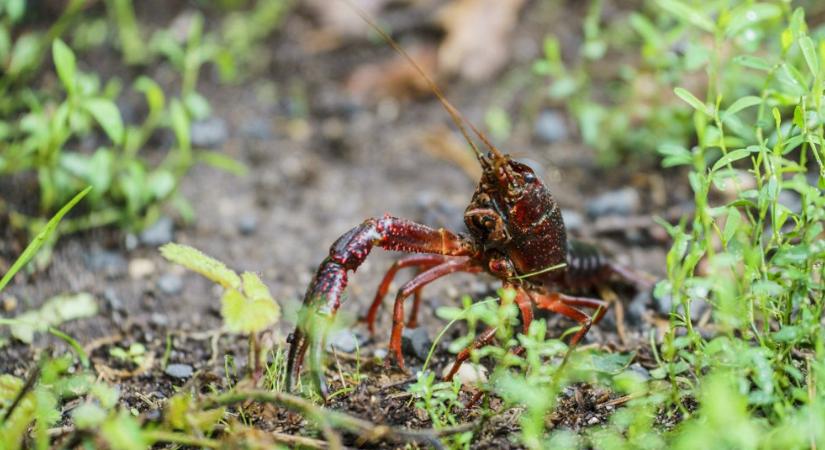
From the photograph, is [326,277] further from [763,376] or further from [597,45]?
[597,45]

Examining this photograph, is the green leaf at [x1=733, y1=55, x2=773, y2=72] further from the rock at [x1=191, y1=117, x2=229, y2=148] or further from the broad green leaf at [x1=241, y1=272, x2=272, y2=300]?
the rock at [x1=191, y1=117, x2=229, y2=148]

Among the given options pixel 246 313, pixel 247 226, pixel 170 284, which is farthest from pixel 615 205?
pixel 246 313

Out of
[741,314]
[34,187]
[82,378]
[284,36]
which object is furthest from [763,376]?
[284,36]

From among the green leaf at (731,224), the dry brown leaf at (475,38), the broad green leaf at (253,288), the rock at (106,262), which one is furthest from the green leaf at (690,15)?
the rock at (106,262)

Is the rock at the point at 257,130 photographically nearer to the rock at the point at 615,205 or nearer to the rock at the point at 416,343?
the rock at the point at 615,205

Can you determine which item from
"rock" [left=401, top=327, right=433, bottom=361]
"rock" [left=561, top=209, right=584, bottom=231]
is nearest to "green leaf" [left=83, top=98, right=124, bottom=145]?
"rock" [left=401, top=327, right=433, bottom=361]

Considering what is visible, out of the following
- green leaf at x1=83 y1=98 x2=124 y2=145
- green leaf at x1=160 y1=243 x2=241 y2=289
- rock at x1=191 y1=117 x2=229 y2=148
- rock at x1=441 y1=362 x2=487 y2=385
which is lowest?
rock at x1=441 y1=362 x2=487 y2=385

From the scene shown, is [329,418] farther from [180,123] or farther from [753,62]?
[180,123]

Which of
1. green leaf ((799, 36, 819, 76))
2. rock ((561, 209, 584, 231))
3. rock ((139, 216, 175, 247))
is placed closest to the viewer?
green leaf ((799, 36, 819, 76))
